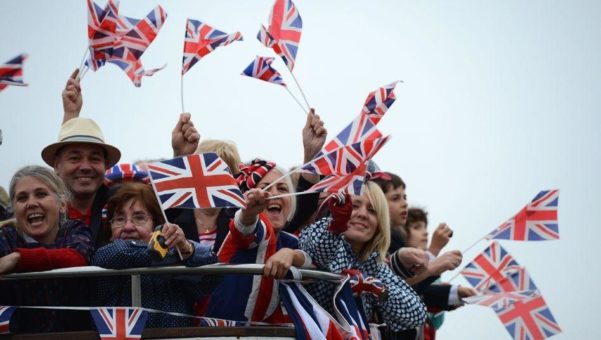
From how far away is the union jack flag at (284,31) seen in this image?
32.7ft

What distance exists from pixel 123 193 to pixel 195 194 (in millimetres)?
851

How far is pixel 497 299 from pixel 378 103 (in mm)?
2166

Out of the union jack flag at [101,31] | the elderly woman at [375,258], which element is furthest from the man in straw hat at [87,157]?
the elderly woman at [375,258]

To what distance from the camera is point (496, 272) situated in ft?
36.8

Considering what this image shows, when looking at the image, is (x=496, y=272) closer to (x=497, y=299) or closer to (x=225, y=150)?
(x=497, y=299)

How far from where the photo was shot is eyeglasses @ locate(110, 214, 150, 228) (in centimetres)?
820

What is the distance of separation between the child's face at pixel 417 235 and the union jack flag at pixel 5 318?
5.30 metres

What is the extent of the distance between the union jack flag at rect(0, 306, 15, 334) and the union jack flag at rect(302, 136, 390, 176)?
93.0 inches

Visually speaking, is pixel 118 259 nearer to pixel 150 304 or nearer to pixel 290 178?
pixel 150 304

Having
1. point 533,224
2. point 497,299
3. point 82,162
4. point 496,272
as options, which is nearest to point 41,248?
point 82,162

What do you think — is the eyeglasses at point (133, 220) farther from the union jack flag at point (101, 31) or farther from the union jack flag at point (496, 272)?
the union jack flag at point (496, 272)

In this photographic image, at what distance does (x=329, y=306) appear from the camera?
331 inches

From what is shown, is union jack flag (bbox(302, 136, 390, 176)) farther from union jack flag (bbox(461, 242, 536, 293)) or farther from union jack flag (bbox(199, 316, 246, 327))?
union jack flag (bbox(461, 242, 536, 293))

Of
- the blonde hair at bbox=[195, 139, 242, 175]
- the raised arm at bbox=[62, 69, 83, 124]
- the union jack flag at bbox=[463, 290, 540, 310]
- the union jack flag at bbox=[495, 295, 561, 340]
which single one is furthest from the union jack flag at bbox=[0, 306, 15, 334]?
the union jack flag at bbox=[495, 295, 561, 340]
